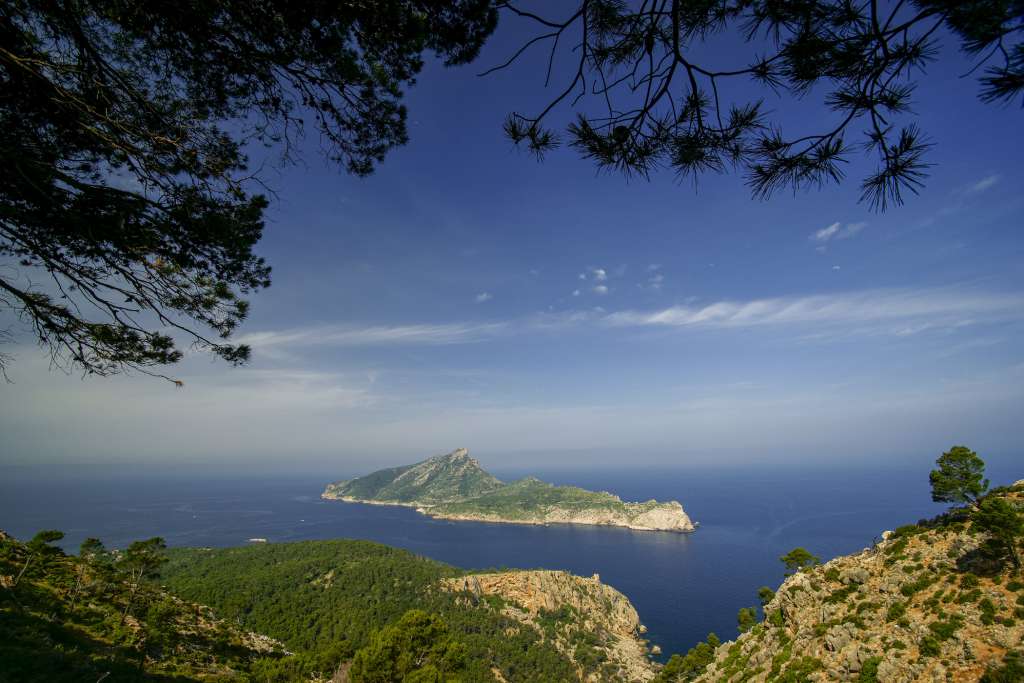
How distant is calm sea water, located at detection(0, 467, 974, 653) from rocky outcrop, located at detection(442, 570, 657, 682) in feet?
15.4

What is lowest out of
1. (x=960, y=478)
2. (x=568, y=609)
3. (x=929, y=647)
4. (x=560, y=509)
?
(x=560, y=509)

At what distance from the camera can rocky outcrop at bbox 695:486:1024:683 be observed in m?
11.1

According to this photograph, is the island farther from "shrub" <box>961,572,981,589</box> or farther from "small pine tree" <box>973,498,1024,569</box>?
"small pine tree" <box>973,498,1024,569</box>

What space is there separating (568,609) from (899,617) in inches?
2595

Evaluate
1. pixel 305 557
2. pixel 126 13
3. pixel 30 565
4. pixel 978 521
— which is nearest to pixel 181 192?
pixel 126 13

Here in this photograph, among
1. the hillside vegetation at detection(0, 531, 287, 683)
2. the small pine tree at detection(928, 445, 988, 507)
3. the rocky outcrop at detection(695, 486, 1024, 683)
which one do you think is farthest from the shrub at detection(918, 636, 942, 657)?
the hillside vegetation at detection(0, 531, 287, 683)

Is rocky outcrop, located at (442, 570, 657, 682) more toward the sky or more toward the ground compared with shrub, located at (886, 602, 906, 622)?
more toward the ground

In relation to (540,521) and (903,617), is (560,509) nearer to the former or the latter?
(540,521)

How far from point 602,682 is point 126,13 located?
6756cm

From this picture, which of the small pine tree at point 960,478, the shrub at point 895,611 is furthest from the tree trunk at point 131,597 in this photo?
the small pine tree at point 960,478

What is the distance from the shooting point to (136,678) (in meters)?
6.52

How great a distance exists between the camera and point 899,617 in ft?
44.7

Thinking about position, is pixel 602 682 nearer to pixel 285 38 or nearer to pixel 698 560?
pixel 698 560

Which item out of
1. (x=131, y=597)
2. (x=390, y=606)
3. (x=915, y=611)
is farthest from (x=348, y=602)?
(x=915, y=611)
